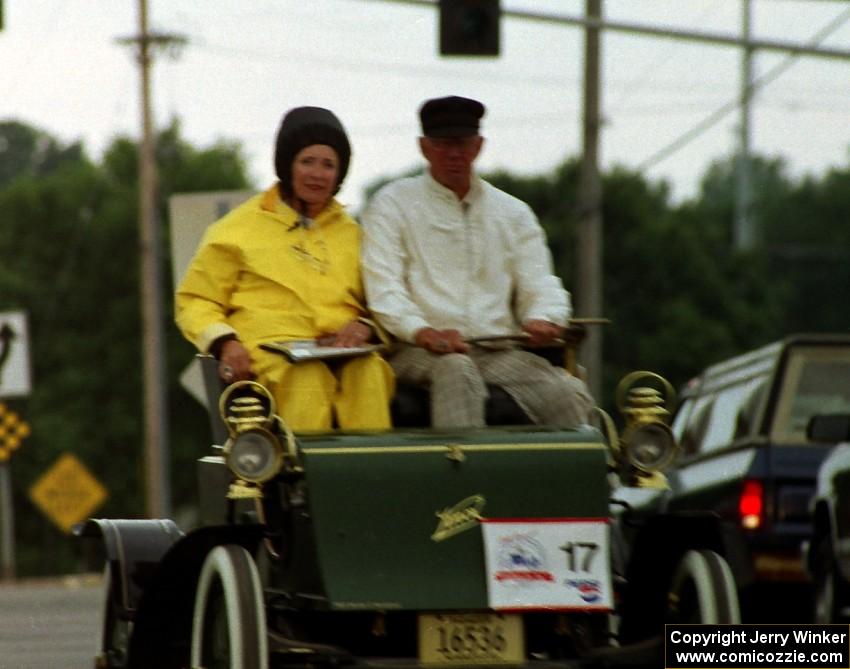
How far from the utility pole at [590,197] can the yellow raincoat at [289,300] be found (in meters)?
17.8

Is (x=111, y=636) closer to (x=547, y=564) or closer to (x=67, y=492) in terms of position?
(x=547, y=564)

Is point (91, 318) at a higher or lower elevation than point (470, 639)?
lower

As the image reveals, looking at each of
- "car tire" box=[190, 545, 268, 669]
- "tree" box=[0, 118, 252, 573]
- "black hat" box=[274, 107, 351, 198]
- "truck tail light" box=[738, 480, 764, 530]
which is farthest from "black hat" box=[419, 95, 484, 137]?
"tree" box=[0, 118, 252, 573]

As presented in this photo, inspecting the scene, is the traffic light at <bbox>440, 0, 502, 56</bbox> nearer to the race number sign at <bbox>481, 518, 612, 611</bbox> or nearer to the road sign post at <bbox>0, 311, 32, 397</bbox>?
the race number sign at <bbox>481, 518, 612, 611</bbox>

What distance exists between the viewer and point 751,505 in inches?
583

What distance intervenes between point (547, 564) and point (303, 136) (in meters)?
2.07

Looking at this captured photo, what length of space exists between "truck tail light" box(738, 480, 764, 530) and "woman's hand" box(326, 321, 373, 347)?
6.02 m

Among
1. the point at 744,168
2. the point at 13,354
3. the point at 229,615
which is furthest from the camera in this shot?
the point at 744,168

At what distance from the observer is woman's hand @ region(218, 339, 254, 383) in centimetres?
900

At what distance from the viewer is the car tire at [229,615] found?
25.7 feet

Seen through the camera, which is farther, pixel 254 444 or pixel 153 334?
pixel 153 334

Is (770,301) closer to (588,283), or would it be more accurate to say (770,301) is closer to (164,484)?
(164,484)

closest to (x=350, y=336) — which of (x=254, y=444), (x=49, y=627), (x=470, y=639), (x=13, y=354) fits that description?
(x=254, y=444)

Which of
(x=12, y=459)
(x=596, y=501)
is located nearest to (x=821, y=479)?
(x=596, y=501)
